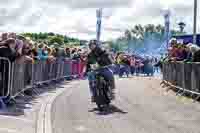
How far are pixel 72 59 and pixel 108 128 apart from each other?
20.5 meters

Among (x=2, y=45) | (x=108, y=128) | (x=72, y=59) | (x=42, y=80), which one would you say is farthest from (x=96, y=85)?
(x=72, y=59)

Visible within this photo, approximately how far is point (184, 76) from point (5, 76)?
23.6 ft

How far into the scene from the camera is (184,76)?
18078 mm

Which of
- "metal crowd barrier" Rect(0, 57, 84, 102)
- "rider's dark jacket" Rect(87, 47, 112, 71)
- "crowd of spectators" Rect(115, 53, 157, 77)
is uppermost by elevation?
"rider's dark jacket" Rect(87, 47, 112, 71)

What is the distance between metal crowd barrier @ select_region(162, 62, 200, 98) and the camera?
53.6ft

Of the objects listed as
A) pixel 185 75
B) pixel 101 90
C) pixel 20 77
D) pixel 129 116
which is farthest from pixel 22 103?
pixel 185 75

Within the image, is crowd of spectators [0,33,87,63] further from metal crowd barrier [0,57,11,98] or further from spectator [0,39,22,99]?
metal crowd barrier [0,57,11,98]

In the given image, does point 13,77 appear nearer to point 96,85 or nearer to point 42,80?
point 96,85

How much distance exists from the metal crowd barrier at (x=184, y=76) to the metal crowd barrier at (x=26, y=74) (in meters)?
5.10

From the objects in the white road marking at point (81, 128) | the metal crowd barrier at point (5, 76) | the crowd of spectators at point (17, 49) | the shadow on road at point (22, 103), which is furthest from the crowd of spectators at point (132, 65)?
the white road marking at point (81, 128)

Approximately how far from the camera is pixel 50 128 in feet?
33.8

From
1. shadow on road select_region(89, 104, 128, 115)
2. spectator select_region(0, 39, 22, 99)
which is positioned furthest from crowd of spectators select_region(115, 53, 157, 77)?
spectator select_region(0, 39, 22, 99)

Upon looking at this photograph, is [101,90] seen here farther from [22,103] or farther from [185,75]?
[185,75]

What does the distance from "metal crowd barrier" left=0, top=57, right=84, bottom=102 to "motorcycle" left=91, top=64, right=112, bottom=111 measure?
2.21m
